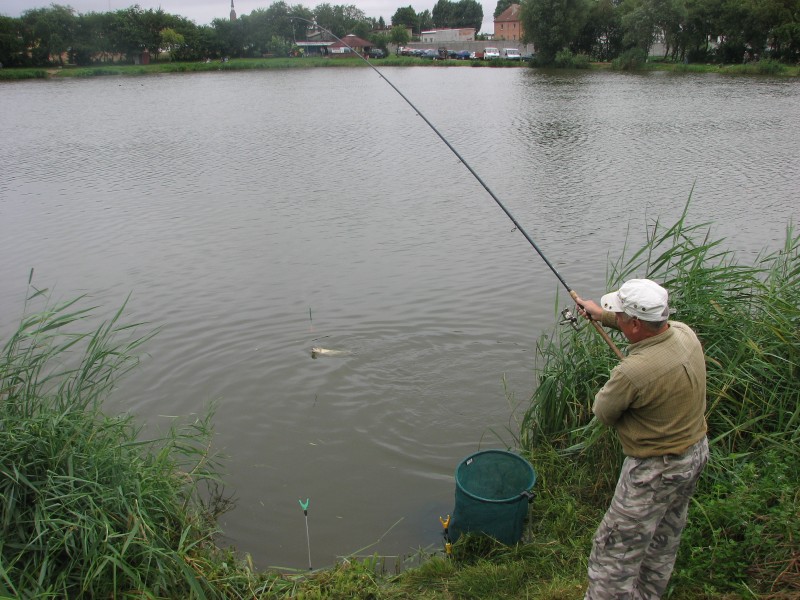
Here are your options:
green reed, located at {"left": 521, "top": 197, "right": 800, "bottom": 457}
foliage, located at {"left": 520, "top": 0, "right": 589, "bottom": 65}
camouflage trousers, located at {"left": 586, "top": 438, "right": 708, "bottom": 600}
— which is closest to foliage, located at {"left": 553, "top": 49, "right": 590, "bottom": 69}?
foliage, located at {"left": 520, "top": 0, "right": 589, "bottom": 65}

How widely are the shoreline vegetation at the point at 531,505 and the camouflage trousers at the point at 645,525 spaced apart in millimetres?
303

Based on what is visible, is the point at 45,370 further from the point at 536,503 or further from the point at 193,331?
the point at 536,503

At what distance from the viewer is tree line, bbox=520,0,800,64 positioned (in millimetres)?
47156

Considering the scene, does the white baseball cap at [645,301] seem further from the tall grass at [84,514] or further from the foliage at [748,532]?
the tall grass at [84,514]

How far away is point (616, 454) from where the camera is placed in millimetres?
4152

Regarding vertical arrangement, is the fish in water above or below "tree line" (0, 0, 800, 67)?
below

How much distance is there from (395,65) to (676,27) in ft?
88.7

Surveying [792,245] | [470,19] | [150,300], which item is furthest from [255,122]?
[470,19]

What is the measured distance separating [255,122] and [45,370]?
61.7 feet

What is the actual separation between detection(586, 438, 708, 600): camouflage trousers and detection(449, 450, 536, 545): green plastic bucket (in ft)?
2.70

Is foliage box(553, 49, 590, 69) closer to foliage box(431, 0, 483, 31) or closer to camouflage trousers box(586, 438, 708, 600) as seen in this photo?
camouflage trousers box(586, 438, 708, 600)

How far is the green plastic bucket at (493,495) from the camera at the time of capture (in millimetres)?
3875

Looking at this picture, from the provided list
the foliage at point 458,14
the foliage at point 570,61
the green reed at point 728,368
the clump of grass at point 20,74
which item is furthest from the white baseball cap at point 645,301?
the foliage at point 458,14

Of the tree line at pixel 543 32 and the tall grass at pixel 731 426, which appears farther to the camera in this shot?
the tree line at pixel 543 32
